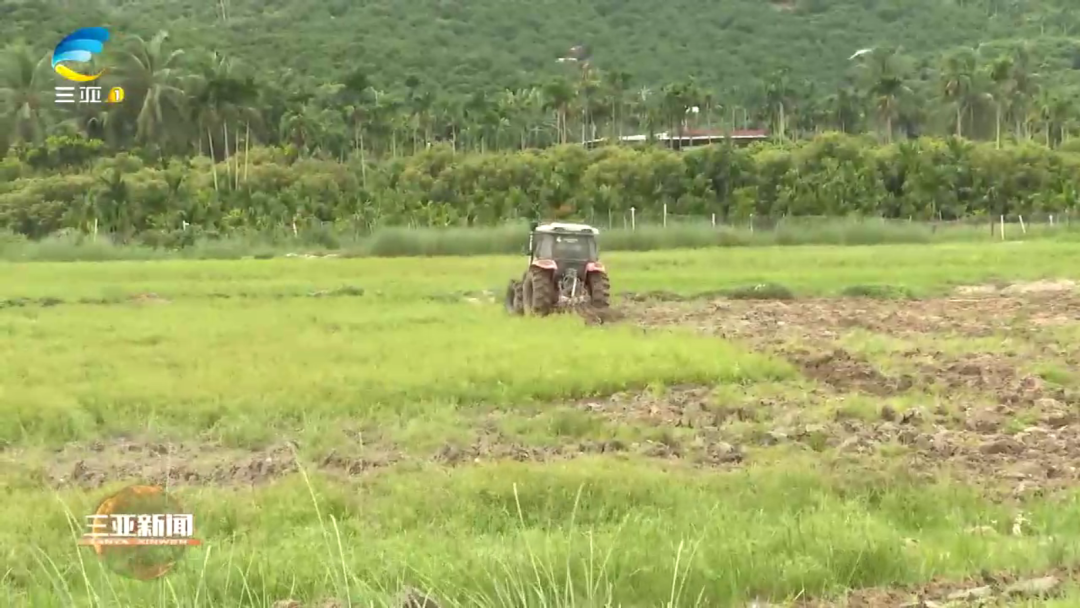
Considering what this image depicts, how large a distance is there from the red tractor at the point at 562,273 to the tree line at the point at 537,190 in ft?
100

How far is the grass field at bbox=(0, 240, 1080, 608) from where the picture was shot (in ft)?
20.4

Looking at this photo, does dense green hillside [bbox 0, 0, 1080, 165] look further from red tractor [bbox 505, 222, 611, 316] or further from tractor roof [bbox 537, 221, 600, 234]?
red tractor [bbox 505, 222, 611, 316]

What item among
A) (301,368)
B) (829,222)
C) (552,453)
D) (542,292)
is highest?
(829,222)

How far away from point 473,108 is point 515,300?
66130 millimetres

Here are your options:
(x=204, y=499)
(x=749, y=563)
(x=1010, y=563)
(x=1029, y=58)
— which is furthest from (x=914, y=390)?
(x=1029, y=58)

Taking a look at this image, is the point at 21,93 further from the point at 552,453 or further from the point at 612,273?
the point at 552,453

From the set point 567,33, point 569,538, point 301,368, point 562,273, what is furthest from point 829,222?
point 567,33

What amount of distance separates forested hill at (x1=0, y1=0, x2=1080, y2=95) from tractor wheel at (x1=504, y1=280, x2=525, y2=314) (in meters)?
76.3

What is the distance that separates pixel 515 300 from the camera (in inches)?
907

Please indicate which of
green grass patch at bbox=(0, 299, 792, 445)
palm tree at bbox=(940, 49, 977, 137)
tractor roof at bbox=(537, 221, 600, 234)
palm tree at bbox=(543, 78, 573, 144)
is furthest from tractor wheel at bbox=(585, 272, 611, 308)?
palm tree at bbox=(940, 49, 977, 137)

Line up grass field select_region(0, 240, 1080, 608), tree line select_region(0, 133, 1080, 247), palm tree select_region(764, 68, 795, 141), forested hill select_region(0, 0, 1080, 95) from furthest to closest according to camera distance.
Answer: forested hill select_region(0, 0, 1080, 95), palm tree select_region(764, 68, 795, 141), tree line select_region(0, 133, 1080, 247), grass field select_region(0, 240, 1080, 608)

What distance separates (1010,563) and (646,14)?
433ft

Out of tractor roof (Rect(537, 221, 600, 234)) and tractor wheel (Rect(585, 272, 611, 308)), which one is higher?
tractor roof (Rect(537, 221, 600, 234))

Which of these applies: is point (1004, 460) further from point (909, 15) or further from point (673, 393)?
point (909, 15)
